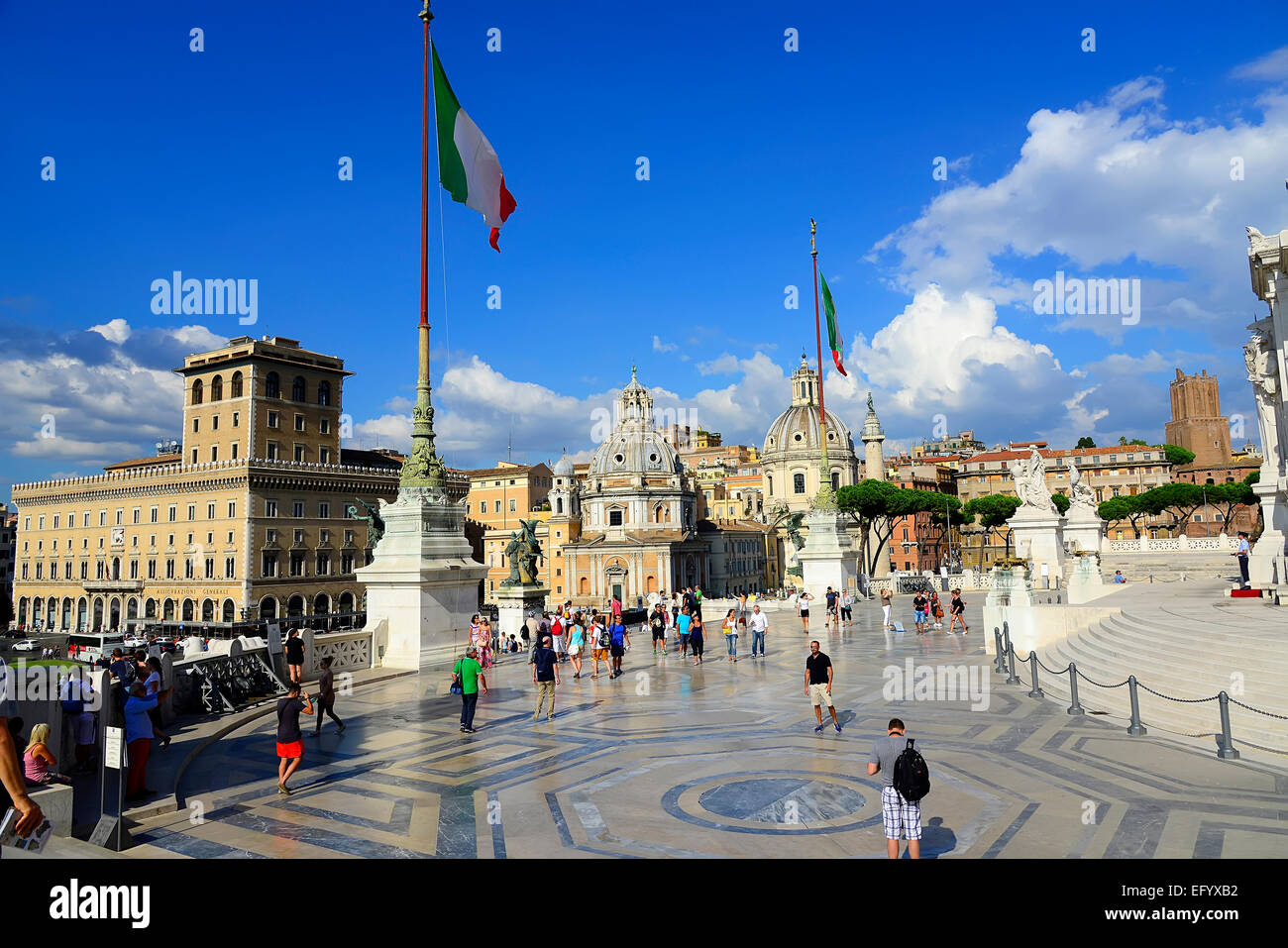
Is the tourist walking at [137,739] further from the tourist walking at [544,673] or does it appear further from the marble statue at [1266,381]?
the marble statue at [1266,381]

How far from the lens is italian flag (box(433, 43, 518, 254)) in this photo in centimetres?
1889

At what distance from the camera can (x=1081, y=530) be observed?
39688 mm

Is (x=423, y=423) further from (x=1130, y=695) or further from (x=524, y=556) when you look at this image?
(x=1130, y=695)

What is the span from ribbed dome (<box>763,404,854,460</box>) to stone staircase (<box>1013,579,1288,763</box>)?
10329 centimetres

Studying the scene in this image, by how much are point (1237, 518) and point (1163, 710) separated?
3730 inches

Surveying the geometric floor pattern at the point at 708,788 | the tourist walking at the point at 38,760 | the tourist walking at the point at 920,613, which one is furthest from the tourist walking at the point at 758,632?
the tourist walking at the point at 38,760

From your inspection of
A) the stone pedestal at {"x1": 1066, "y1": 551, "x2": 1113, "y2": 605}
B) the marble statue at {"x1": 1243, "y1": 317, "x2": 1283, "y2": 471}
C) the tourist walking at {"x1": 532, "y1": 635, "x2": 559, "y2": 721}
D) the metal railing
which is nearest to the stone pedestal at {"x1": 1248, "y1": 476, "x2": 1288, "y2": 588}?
the marble statue at {"x1": 1243, "y1": 317, "x2": 1283, "y2": 471}

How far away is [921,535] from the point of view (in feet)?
365

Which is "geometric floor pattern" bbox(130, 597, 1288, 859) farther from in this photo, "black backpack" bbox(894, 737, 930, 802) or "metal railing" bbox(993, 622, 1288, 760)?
"black backpack" bbox(894, 737, 930, 802)

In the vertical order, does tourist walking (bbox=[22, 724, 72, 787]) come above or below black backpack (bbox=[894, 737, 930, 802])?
above

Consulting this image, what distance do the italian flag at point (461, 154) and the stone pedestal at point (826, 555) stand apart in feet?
58.0

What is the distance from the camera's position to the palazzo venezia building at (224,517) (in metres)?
70.9

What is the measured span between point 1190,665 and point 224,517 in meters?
73.4
